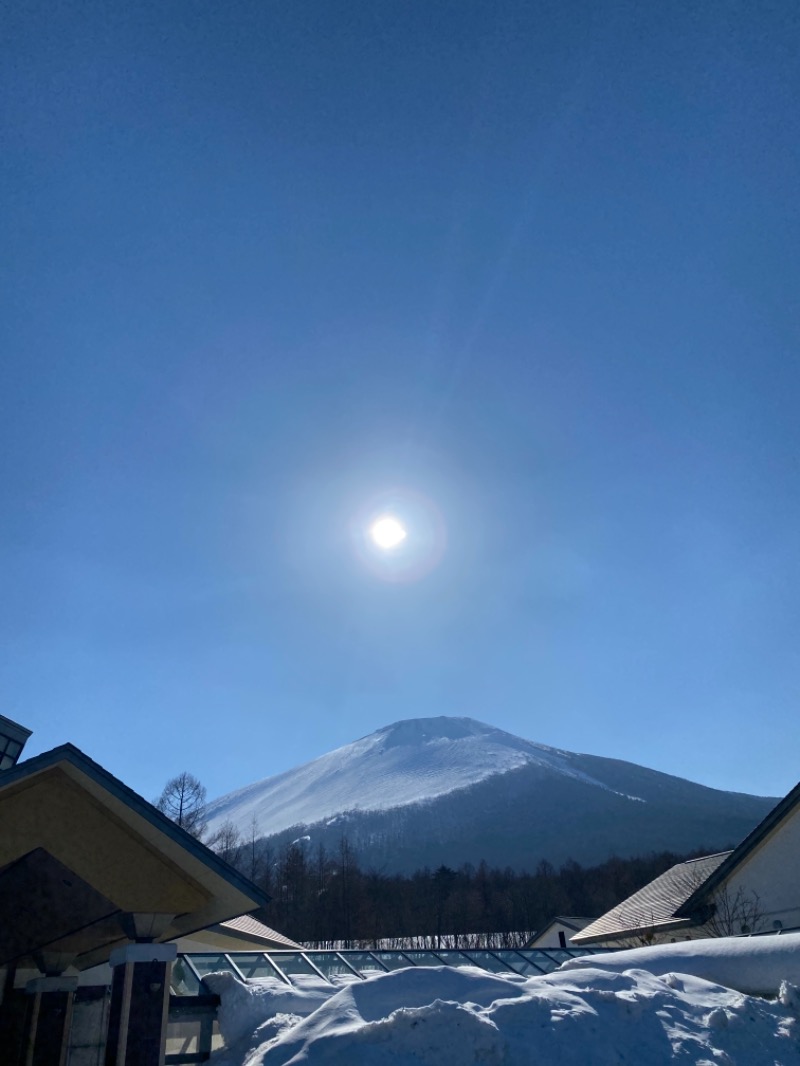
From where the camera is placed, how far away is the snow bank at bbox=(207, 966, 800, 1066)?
7.54 m

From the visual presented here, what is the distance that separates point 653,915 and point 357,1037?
19576 millimetres

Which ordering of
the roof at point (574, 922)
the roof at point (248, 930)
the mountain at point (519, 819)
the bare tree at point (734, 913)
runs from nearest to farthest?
the roof at point (248, 930) → the bare tree at point (734, 913) → the roof at point (574, 922) → the mountain at point (519, 819)

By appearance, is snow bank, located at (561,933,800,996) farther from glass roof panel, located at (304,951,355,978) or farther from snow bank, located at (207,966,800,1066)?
glass roof panel, located at (304,951,355,978)

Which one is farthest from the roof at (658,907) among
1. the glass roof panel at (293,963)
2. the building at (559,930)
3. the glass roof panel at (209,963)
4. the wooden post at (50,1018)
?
the wooden post at (50,1018)

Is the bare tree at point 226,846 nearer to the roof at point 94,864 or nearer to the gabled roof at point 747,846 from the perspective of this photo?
the gabled roof at point 747,846

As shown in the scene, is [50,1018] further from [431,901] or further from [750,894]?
[431,901]

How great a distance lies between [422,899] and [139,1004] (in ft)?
269

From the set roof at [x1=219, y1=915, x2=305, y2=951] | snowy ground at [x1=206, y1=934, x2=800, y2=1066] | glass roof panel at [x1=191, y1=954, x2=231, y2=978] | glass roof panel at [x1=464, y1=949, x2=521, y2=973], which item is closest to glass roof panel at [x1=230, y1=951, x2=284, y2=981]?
glass roof panel at [x1=191, y1=954, x2=231, y2=978]

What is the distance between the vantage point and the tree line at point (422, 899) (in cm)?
6938

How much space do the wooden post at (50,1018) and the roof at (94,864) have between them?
3.88 feet

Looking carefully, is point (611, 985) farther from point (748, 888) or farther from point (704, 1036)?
point (748, 888)

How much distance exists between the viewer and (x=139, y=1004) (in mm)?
8789

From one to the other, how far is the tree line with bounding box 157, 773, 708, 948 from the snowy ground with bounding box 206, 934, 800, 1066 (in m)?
57.3

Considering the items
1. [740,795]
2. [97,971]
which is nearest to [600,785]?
[740,795]
